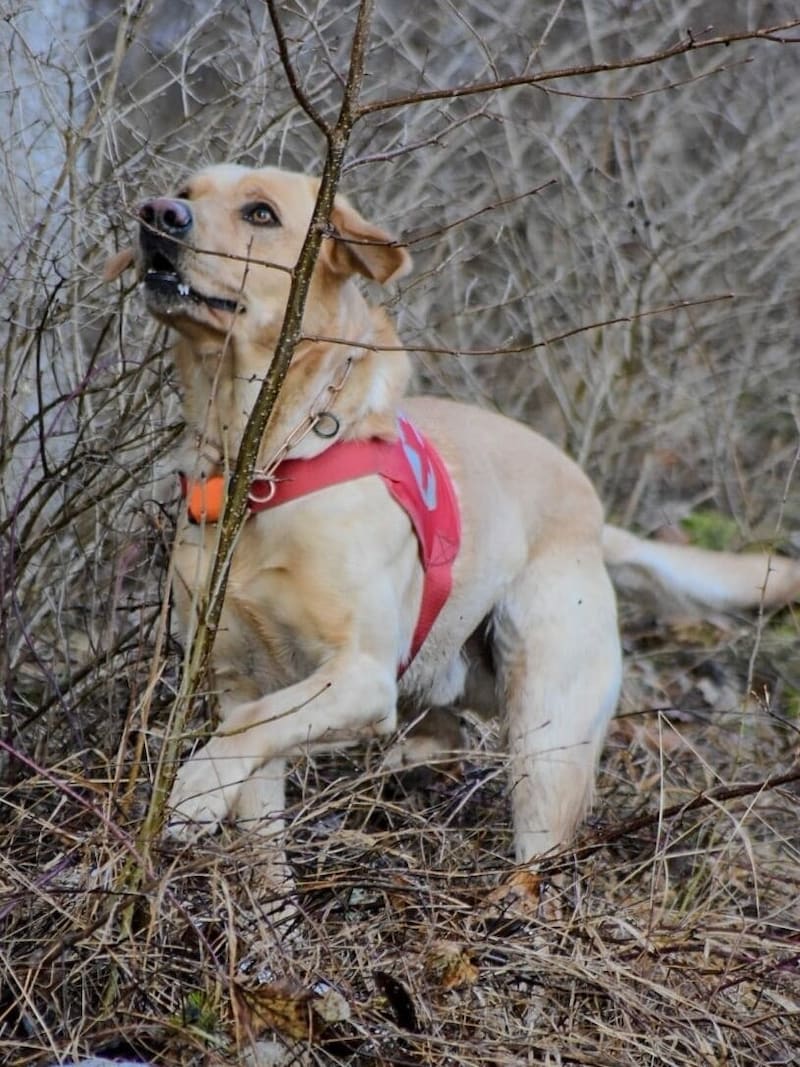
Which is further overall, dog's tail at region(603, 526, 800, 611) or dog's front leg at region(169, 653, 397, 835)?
dog's tail at region(603, 526, 800, 611)

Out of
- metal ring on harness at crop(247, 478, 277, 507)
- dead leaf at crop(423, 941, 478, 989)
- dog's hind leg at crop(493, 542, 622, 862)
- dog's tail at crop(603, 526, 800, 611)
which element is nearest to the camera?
dead leaf at crop(423, 941, 478, 989)

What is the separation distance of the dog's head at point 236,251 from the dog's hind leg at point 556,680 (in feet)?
4.16

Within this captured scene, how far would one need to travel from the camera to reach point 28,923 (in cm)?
310

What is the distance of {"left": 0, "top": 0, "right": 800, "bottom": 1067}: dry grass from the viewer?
304 centimetres

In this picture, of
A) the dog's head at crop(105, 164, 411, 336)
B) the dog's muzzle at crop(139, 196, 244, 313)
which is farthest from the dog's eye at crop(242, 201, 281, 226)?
the dog's muzzle at crop(139, 196, 244, 313)

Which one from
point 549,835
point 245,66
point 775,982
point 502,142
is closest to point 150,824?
point 775,982

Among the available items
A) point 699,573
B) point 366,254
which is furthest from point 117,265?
point 699,573

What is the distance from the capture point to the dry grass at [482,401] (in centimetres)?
304

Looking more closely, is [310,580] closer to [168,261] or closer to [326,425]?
[326,425]

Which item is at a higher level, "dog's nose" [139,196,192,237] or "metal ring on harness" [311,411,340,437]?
"dog's nose" [139,196,192,237]

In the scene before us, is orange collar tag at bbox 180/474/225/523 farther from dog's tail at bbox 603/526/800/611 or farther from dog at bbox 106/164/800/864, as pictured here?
dog's tail at bbox 603/526/800/611

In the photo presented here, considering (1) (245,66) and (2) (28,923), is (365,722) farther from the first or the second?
(1) (245,66)

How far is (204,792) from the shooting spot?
3.42m

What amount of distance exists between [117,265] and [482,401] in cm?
365
